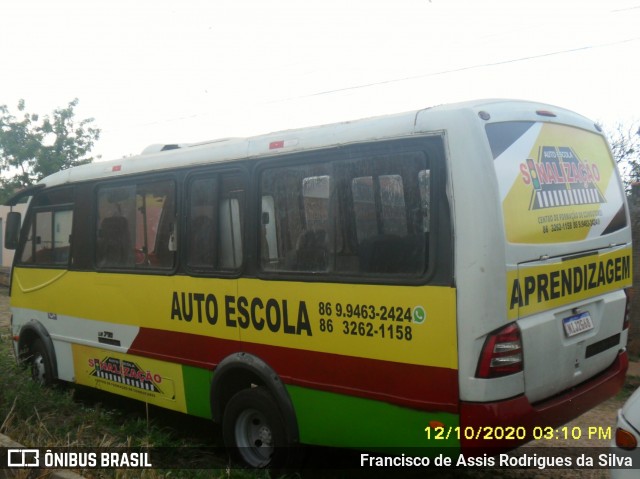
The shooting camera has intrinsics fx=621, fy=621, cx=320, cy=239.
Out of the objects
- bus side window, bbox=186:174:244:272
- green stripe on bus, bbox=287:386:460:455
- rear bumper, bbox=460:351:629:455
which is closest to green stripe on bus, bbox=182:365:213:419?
bus side window, bbox=186:174:244:272

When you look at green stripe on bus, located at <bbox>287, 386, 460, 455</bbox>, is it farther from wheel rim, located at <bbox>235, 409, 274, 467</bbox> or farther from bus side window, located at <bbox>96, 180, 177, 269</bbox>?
bus side window, located at <bbox>96, 180, 177, 269</bbox>

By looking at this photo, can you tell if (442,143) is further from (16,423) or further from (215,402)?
(16,423)

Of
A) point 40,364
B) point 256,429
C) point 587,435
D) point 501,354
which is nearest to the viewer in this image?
point 501,354

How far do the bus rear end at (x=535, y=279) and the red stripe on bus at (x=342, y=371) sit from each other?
175 millimetres

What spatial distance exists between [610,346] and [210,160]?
11.6ft

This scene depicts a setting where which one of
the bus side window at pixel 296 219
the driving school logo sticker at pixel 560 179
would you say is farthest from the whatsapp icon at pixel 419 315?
the driving school logo sticker at pixel 560 179

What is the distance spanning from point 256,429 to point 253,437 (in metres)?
0.07

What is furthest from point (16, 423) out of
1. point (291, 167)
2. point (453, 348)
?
point (453, 348)

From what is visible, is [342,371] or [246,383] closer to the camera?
[342,371]

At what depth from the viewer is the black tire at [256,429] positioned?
4730mm

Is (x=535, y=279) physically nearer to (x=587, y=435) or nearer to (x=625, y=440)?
(x=625, y=440)

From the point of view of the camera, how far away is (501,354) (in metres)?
3.64

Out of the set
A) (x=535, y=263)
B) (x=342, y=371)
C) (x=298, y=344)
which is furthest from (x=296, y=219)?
(x=535, y=263)

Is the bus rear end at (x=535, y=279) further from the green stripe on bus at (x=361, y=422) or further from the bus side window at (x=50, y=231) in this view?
the bus side window at (x=50, y=231)
